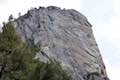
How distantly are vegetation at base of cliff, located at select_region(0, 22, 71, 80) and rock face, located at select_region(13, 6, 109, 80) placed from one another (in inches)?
1564

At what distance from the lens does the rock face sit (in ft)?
Answer: 219

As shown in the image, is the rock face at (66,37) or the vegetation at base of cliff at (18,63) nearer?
the vegetation at base of cliff at (18,63)

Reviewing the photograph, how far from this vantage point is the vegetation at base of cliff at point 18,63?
21656 millimetres

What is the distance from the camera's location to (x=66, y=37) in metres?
74.1

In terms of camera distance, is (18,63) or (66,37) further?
(66,37)

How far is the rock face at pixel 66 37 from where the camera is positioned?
6688 centimetres

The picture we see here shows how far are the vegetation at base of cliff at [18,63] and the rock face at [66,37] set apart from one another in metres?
39.7

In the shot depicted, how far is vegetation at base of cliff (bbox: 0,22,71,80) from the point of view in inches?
853

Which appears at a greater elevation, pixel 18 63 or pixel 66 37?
pixel 66 37

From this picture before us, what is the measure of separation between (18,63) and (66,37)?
5196 cm

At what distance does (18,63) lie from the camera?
22.3m

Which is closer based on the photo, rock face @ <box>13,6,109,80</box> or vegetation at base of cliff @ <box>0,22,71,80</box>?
vegetation at base of cliff @ <box>0,22,71,80</box>

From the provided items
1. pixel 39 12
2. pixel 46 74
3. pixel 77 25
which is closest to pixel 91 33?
pixel 77 25

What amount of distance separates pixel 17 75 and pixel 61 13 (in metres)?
59.5
